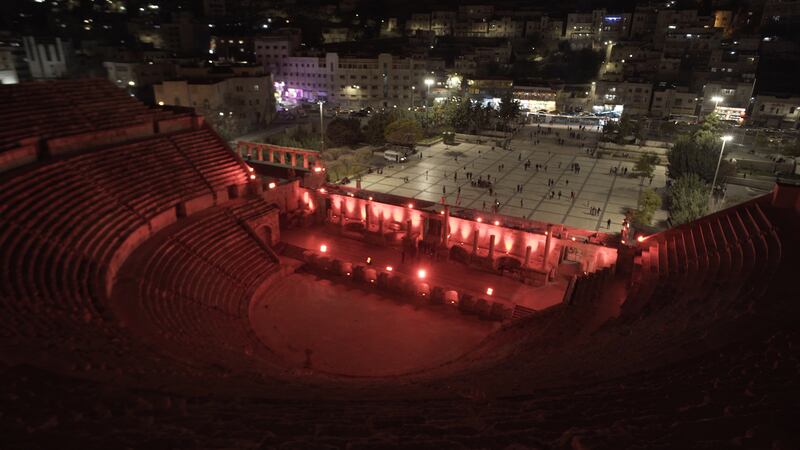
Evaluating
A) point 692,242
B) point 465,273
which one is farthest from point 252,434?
point 465,273

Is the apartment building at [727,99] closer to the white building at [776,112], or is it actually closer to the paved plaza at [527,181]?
the white building at [776,112]

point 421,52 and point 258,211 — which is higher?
point 421,52

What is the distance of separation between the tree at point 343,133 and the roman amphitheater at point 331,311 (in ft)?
66.3

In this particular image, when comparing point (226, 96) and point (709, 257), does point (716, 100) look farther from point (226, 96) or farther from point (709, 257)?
point (226, 96)

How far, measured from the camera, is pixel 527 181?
41.5 m

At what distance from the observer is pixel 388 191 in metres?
37.7

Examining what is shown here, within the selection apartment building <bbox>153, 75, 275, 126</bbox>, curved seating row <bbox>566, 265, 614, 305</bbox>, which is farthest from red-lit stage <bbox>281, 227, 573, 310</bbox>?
apartment building <bbox>153, 75, 275, 126</bbox>

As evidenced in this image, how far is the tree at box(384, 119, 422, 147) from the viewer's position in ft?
162

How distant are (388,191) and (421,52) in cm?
5476

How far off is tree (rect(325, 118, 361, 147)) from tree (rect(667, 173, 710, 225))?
30934 millimetres

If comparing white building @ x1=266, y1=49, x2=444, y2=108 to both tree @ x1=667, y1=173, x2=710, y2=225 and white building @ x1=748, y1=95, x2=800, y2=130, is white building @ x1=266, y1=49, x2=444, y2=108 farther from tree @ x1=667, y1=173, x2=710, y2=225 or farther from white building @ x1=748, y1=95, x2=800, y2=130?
tree @ x1=667, y1=173, x2=710, y2=225

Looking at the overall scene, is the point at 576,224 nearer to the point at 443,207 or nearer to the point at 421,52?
the point at 443,207

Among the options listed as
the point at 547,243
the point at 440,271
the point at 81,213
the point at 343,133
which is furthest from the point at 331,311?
the point at 343,133

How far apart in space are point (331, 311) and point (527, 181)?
27348mm
